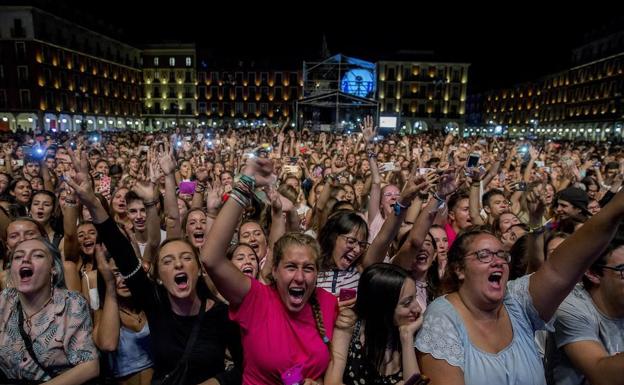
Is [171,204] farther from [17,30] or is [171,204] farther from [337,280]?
[17,30]

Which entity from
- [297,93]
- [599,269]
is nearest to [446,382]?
[599,269]

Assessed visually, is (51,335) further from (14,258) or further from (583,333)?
(583,333)

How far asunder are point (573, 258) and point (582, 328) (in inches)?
21.4

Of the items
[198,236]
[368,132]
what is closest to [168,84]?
[368,132]

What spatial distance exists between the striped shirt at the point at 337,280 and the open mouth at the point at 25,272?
6.24 ft

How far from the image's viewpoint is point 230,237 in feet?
7.93

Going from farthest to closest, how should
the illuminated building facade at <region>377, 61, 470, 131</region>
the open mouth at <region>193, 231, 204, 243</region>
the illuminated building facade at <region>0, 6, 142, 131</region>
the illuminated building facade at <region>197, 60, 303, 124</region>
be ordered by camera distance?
the illuminated building facade at <region>197, 60, 303, 124</region> < the illuminated building facade at <region>377, 61, 470, 131</region> < the illuminated building facade at <region>0, 6, 142, 131</region> < the open mouth at <region>193, 231, 204, 243</region>

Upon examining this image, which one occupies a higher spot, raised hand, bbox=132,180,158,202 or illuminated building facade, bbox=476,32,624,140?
illuminated building facade, bbox=476,32,624,140

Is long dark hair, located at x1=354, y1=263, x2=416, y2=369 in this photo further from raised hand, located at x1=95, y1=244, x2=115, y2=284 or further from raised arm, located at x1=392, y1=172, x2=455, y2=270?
raised hand, located at x1=95, y1=244, x2=115, y2=284

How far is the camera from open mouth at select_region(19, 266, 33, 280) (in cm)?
292

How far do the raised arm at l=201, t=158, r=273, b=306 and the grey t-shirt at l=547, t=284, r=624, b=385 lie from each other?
5.45 ft

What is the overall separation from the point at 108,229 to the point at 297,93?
81.3 meters

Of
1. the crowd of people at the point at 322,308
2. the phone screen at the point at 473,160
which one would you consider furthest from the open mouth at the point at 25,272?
the phone screen at the point at 473,160

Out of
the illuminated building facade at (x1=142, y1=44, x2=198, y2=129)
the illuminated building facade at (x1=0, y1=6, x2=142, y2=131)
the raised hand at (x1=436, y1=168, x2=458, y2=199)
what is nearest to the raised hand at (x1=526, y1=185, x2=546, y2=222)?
the raised hand at (x1=436, y1=168, x2=458, y2=199)
